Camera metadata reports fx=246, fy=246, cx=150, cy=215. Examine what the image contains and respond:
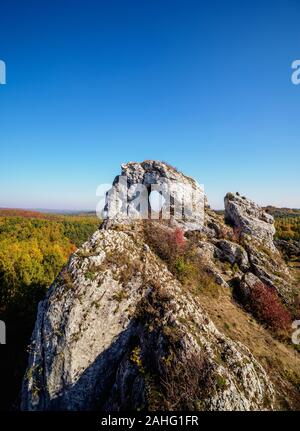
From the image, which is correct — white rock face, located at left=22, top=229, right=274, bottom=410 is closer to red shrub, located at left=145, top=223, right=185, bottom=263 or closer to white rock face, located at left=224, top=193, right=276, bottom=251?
red shrub, located at left=145, top=223, right=185, bottom=263

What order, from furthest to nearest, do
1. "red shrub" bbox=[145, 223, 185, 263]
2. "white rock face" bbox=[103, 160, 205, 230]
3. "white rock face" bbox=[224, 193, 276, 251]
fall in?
"white rock face" bbox=[224, 193, 276, 251] < "white rock face" bbox=[103, 160, 205, 230] < "red shrub" bbox=[145, 223, 185, 263]

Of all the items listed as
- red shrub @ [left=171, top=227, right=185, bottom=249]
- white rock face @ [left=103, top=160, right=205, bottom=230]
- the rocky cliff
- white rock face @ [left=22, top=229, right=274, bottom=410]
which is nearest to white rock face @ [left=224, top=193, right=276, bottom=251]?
white rock face @ [left=103, top=160, right=205, bottom=230]

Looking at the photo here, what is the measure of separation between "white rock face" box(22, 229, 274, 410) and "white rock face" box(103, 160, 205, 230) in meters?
7.83

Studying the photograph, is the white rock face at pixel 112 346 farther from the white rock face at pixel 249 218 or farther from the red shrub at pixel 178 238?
the white rock face at pixel 249 218

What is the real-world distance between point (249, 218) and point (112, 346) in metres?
20.0

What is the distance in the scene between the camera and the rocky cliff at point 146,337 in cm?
1125

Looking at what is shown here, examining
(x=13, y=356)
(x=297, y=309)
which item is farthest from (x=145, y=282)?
(x=13, y=356)

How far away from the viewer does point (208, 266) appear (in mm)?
20484

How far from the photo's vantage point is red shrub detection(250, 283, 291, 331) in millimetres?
17484

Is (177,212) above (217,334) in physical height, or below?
above

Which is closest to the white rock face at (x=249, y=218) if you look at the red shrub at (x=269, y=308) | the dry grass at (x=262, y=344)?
the red shrub at (x=269, y=308)
